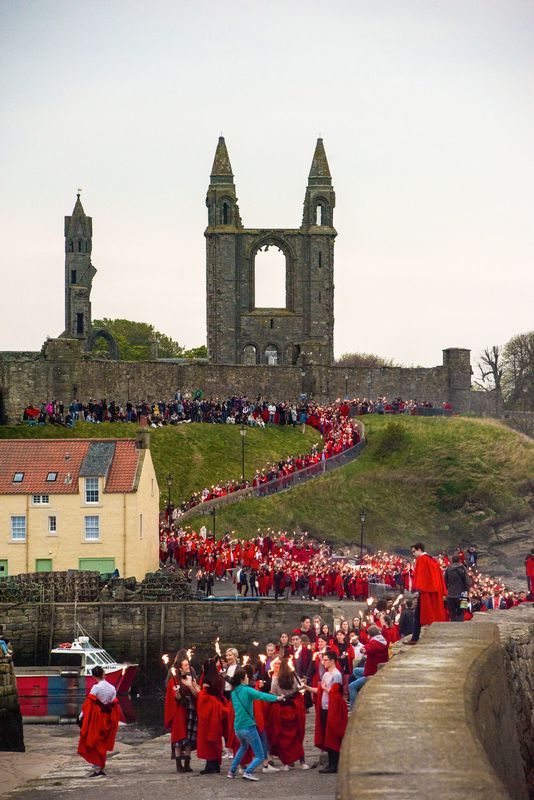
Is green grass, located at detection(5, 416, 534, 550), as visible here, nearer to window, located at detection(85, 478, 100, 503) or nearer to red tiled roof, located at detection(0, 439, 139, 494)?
red tiled roof, located at detection(0, 439, 139, 494)

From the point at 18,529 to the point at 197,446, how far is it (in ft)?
76.9

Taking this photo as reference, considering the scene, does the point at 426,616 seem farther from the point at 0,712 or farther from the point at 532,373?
the point at 532,373

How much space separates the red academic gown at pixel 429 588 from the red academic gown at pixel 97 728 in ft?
16.1

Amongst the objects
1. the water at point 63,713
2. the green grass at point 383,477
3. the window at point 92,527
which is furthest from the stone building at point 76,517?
the water at point 63,713

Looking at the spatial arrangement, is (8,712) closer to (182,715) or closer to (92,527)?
(182,715)

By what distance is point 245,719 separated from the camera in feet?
66.3

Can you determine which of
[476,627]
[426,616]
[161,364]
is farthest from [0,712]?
[161,364]

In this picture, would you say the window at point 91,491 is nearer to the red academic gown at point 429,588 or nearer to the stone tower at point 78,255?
the red academic gown at point 429,588

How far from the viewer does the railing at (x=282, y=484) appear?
6775 centimetres

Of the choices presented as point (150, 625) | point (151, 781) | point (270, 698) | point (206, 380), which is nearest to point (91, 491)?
point (150, 625)

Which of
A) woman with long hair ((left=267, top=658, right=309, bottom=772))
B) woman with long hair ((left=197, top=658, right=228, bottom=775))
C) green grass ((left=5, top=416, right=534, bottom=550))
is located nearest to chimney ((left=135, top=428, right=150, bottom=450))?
green grass ((left=5, top=416, right=534, bottom=550))

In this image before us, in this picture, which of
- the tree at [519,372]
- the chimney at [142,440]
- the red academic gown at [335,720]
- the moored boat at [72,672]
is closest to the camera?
the red academic gown at [335,720]

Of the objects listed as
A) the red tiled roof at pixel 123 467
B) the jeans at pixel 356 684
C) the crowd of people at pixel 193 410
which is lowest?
the jeans at pixel 356 684

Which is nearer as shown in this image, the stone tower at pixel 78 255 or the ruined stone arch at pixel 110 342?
the ruined stone arch at pixel 110 342
